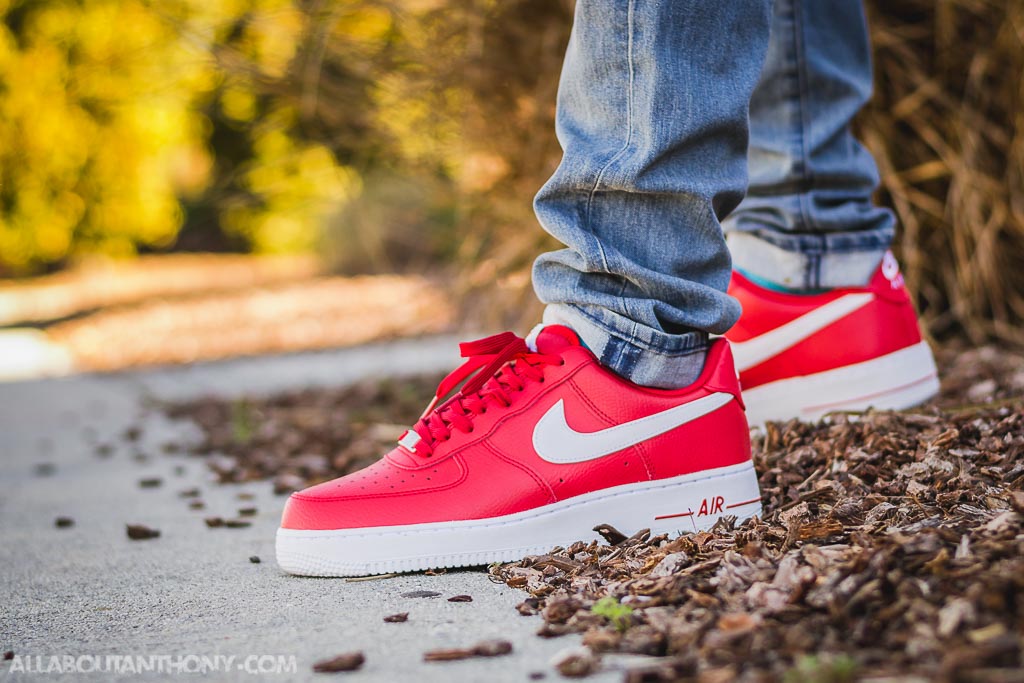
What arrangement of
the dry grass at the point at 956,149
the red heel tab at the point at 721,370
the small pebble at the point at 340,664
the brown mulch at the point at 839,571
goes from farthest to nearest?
the dry grass at the point at 956,149 → the red heel tab at the point at 721,370 → the small pebble at the point at 340,664 → the brown mulch at the point at 839,571

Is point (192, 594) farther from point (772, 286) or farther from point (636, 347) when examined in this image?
point (772, 286)

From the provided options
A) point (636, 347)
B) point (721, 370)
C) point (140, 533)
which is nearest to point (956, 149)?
point (721, 370)

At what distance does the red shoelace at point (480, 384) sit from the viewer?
1.29 m

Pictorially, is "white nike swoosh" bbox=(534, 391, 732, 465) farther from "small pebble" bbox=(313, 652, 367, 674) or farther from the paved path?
"small pebble" bbox=(313, 652, 367, 674)

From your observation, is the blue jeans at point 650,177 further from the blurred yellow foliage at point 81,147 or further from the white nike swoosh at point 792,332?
the blurred yellow foliage at point 81,147

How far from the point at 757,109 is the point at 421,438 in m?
0.94

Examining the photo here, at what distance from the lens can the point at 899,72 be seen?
2641 mm

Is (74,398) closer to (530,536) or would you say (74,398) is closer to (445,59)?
(445,59)

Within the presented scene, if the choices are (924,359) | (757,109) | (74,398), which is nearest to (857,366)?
(924,359)

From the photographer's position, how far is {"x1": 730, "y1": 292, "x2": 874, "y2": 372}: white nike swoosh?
1.63m

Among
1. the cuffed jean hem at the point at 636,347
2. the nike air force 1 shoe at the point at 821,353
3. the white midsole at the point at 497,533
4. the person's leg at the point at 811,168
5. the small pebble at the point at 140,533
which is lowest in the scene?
the small pebble at the point at 140,533

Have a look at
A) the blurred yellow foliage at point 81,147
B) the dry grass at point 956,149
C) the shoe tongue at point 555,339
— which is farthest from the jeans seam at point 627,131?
the blurred yellow foliage at point 81,147

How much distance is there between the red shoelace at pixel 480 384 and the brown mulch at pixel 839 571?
8.0 inches

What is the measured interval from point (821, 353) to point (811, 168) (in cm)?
34
